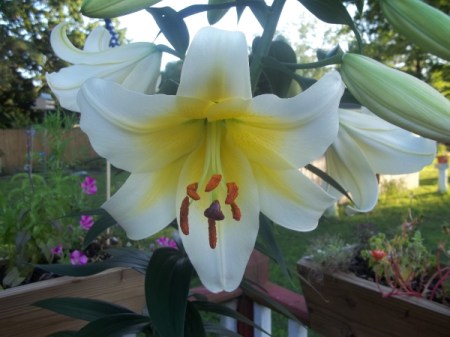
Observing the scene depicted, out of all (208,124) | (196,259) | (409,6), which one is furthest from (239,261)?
(409,6)

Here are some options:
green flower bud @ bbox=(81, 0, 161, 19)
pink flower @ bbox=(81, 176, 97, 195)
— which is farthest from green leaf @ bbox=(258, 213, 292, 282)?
pink flower @ bbox=(81, 176, 97, 195)

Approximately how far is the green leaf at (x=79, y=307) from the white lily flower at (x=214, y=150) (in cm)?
31

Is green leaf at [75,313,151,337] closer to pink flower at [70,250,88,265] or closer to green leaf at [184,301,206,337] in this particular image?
green leaf at [184,301,206,337]

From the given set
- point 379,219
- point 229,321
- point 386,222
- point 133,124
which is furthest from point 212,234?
point 379,219

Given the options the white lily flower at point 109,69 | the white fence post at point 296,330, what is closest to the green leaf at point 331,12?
the white lily flower at point 109,69

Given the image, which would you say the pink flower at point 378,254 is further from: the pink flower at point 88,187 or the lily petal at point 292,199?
the pink flower at point 88,187

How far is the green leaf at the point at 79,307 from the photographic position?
26.5 inches

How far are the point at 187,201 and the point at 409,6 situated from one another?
0.31 metres

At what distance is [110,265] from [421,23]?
56 cm

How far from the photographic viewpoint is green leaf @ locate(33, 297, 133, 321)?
674 millimetres

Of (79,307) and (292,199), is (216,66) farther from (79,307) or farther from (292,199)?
(79,307)

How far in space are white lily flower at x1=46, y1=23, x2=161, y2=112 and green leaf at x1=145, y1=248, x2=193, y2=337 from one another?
0.74 ft

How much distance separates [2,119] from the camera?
223 centimetres

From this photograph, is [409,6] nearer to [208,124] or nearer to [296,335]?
[208,124]
